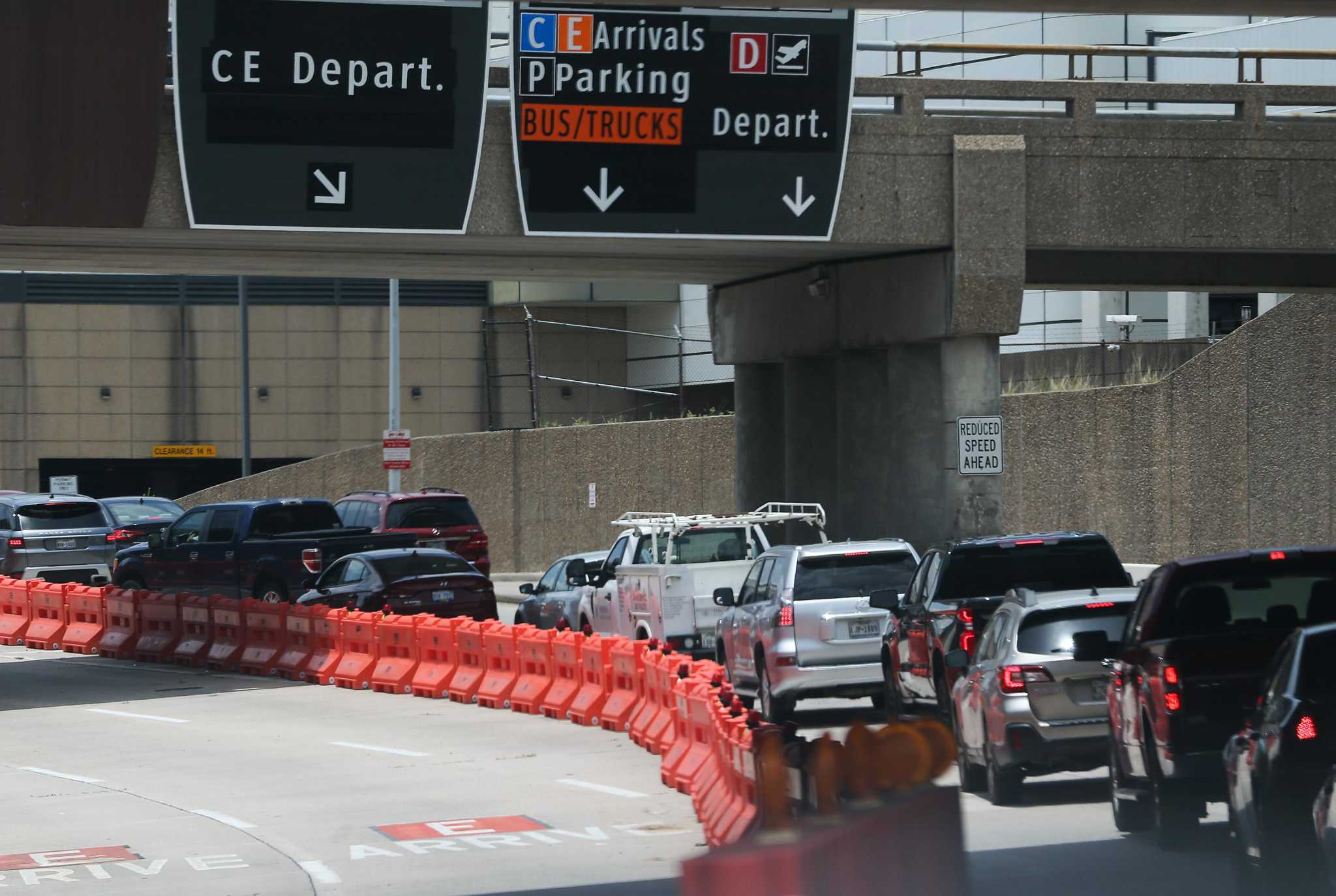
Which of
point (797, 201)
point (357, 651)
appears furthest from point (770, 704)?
point (357, 651)

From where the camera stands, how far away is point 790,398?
92.2ft

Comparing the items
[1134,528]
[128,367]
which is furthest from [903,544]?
[128,367]

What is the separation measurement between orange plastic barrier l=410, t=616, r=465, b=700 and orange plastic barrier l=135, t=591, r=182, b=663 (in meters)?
6.13

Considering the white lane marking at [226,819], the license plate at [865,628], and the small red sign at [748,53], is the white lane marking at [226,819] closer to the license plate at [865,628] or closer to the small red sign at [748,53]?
the license plate at [865,628]

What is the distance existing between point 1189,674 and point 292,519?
21.9 m

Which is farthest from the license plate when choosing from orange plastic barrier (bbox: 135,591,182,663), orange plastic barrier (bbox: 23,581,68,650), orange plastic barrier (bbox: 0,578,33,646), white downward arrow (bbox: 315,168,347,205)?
orange plastic barrier (bbox: 0,578,33,646)

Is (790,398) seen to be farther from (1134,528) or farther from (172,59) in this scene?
(172,59)

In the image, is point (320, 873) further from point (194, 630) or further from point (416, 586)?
point (194, 630)

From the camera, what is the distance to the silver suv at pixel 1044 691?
41.5 ft

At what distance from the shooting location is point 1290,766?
848 cm

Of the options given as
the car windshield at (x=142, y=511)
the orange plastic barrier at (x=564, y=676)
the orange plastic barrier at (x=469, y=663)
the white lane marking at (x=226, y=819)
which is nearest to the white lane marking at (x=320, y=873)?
the white lane marking at (x=226, y=819)

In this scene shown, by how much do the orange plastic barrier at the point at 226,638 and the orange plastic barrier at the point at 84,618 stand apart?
10.3 ft

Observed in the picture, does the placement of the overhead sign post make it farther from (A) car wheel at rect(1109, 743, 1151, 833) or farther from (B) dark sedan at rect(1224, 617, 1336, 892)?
(B) dark sedan at rect(1224, 617, 1336, 892)

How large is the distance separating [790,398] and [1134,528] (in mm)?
6814
